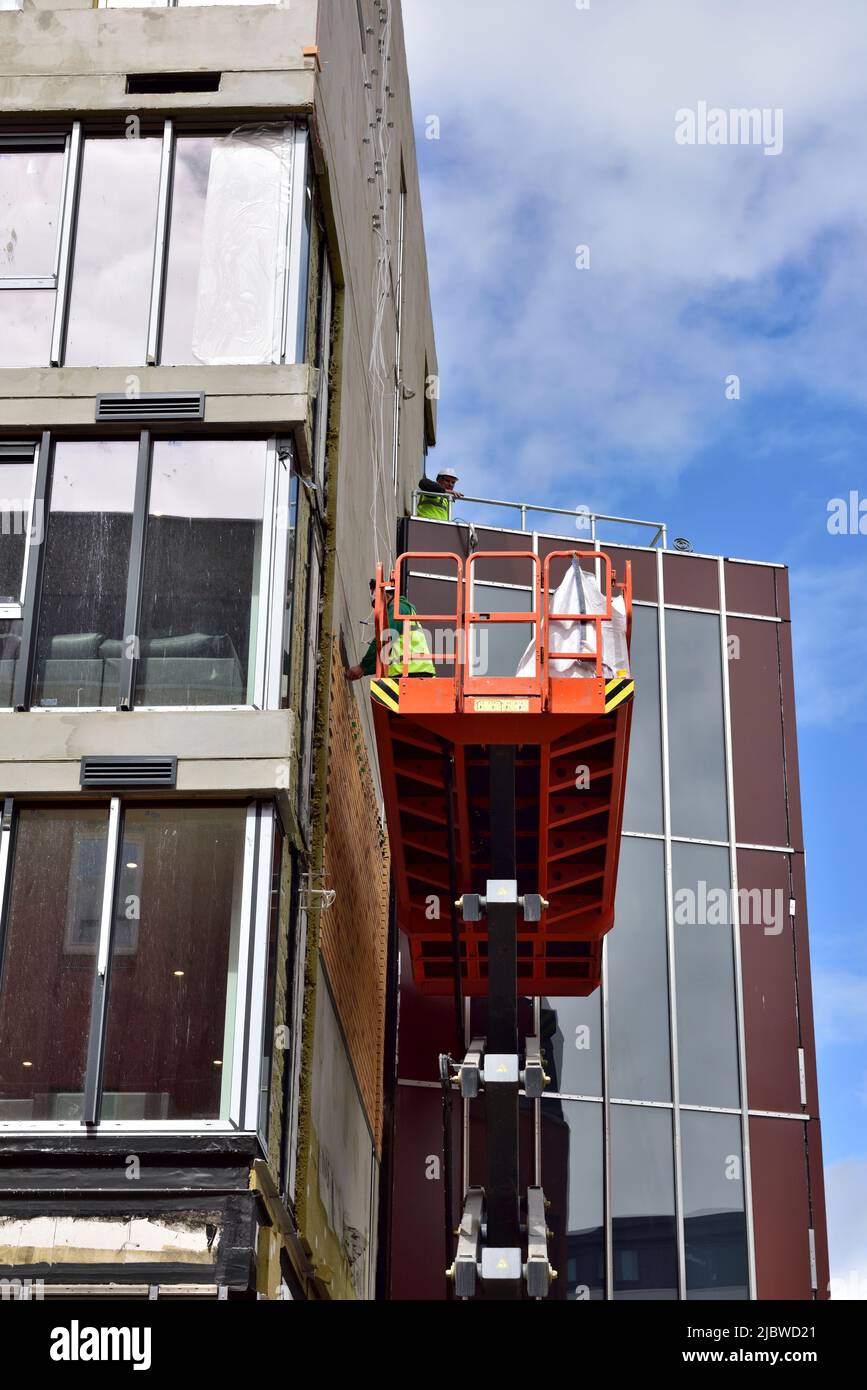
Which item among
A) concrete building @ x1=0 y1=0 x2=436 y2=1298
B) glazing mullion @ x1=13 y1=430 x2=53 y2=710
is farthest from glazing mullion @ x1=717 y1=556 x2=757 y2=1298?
glazing mullion @ x1=13 y1=430 x2=53 y2=710

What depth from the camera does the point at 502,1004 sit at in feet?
52.9

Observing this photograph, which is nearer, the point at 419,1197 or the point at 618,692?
the point at 618,692

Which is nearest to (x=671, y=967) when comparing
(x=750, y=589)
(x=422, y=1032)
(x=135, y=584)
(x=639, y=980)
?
(x=639, y=980)

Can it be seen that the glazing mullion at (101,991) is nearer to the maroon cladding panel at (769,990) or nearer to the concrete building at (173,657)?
the concrete building at (173,657)

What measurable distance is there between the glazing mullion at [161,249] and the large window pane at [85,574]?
104 cm

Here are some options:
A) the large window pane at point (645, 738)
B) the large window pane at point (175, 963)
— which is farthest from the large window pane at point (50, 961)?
the large window pane at point (645, 738)

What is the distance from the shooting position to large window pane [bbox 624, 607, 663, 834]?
2498cm

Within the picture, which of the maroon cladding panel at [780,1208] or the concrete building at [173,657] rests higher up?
the concrete building at [173,657]

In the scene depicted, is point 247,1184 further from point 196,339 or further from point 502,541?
point 502,541

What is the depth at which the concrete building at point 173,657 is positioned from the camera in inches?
537

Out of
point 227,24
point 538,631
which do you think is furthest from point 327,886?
point 227,24

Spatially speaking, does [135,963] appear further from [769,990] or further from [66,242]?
[769,990]

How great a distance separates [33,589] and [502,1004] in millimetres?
5539

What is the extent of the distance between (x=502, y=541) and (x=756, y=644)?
4.11 meters
